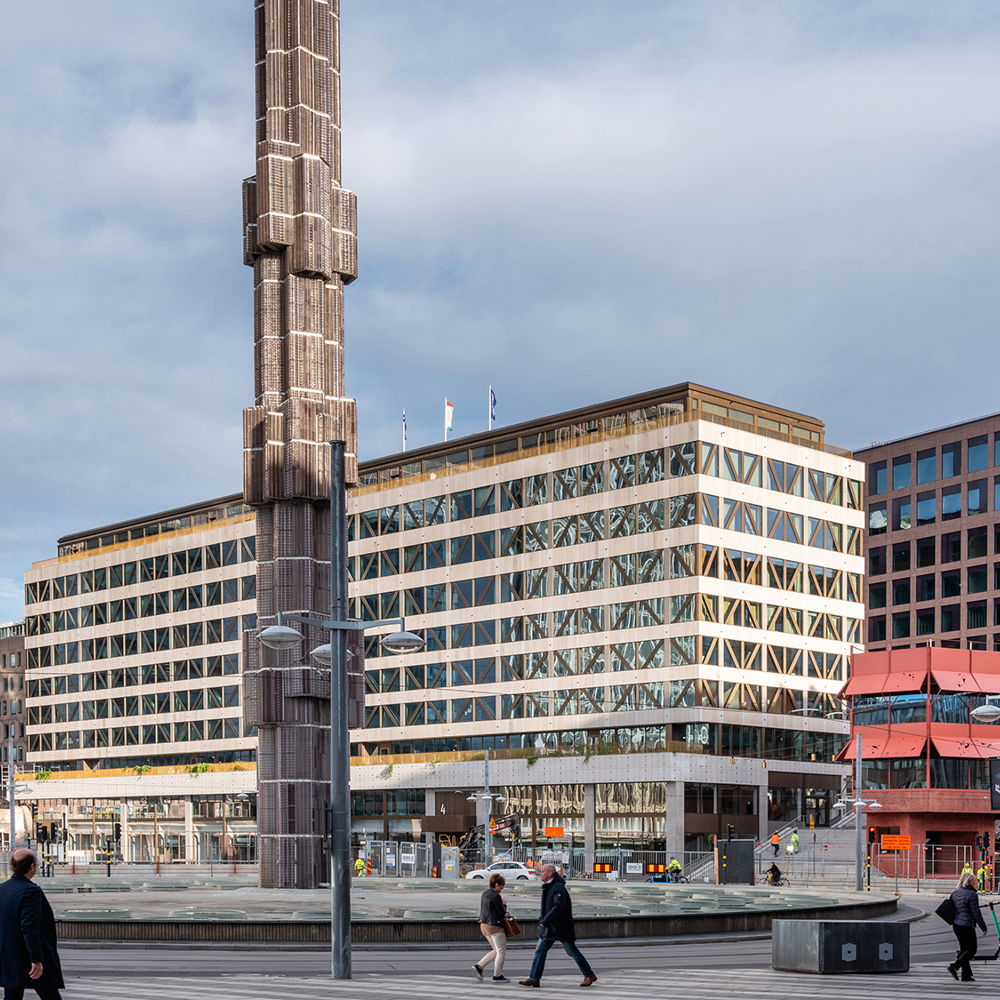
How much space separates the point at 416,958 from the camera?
2977 centimetres

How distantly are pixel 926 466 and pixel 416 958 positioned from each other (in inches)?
4327

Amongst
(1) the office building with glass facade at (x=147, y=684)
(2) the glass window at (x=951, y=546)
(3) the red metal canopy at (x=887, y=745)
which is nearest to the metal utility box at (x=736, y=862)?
(3) the red metal canopy at (x=887, y=745)

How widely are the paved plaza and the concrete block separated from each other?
361mm

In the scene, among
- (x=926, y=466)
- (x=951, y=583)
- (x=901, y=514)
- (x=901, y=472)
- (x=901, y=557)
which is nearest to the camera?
(x=951, y=583)

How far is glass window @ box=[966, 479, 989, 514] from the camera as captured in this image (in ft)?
415

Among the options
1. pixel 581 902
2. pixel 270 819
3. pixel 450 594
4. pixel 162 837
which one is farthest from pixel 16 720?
pixel 581 902

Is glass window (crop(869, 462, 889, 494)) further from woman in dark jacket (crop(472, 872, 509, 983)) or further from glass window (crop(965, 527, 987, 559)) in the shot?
woman in dark jacket (crop(472, 872, 509, 983))

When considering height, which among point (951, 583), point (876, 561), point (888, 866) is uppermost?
point (876, 561)

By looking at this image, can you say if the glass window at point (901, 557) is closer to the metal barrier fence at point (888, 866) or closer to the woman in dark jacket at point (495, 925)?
the metal barrier fence at point (888, 866)

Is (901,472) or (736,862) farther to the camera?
(901,472)

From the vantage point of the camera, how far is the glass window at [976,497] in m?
126

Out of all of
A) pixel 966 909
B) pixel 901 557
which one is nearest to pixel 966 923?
pixel 966 909

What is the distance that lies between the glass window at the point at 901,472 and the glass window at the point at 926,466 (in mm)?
1494

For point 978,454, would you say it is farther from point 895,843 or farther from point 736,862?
point 736,862
